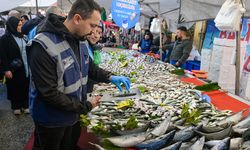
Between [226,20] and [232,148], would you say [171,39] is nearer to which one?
[226,20]

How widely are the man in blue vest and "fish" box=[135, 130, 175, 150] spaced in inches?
23.9

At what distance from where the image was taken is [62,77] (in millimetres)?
2082

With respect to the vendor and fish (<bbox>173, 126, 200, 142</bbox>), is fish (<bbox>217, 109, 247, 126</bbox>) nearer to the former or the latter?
fish (<bbox>173, 126, 200, 142</bbox>)

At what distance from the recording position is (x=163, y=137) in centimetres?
181

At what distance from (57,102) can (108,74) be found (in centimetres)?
100

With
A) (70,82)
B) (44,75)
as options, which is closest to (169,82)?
(70,82)

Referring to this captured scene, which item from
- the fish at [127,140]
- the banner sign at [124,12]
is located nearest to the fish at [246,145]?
the fish at [127,140]

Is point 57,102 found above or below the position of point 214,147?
above

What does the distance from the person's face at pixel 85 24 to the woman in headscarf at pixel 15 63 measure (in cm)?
356

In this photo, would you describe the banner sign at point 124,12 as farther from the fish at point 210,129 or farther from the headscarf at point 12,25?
the fish at point 210,129

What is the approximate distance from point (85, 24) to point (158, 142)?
106 centimetres

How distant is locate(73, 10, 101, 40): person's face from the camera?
6.70 ft

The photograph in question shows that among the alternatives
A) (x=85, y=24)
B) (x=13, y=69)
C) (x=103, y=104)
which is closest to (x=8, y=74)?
(x=13, y=69)

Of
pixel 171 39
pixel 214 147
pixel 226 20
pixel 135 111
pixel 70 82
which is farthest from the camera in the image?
pixel 171 39
